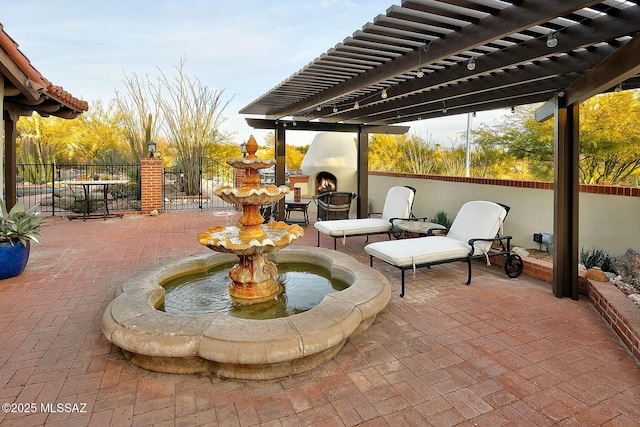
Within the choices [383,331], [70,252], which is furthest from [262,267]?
[70,252]

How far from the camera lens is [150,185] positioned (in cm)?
1070

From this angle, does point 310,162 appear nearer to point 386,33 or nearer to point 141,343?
point 386,33

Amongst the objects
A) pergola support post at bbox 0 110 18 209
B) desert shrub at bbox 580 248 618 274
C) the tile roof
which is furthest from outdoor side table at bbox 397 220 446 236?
pergola support post at bbox 0 110 18 209

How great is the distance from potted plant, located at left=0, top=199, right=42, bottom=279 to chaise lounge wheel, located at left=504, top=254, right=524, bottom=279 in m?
6.05

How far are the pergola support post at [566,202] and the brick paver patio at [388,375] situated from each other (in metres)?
0.22

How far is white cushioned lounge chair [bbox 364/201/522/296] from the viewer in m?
4.34

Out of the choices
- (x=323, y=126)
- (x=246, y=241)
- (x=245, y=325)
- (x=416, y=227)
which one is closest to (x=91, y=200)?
(x=323, y=126)

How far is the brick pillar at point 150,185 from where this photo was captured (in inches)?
420

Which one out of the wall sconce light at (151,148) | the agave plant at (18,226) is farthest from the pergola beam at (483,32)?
the wall sconce light at (151,148)

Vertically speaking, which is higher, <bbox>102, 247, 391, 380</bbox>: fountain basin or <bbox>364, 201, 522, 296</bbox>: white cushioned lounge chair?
<bbox>364, 201, 522, 296</bbox>: white cushioned lounge chair

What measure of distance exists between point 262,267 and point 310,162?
9.47 meters

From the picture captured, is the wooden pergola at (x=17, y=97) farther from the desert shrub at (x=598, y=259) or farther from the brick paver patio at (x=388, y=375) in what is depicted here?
the desert shrub at (x=598, y=259)

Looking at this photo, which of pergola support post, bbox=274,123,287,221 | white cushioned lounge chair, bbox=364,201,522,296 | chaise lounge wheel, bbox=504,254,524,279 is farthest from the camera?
pergola support post, bbox=274,123,287,221

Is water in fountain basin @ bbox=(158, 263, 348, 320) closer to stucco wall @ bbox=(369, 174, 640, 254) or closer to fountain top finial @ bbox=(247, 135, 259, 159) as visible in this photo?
fountain top finial @ bbox=(247, 135, 259, 159)
